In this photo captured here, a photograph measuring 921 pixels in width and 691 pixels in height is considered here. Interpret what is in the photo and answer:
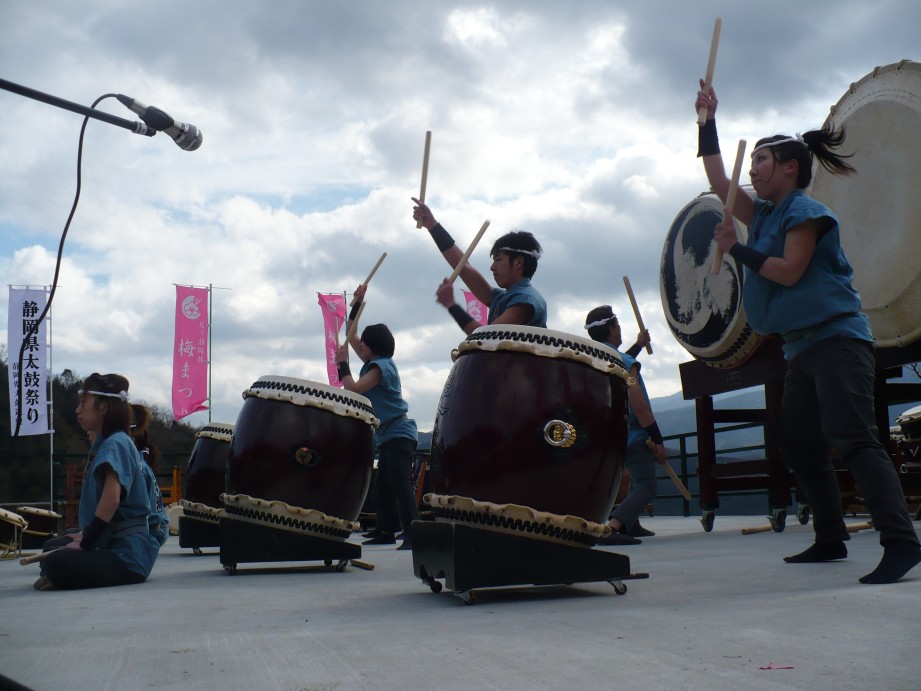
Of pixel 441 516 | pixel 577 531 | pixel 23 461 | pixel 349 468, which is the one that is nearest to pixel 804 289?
pixel 577 531

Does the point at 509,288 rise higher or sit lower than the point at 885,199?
lower

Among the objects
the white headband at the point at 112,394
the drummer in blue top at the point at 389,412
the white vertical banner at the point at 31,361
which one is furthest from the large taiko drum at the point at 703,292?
the white vertical banner at the point at 31,361

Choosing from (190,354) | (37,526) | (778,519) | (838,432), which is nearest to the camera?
(838,432)

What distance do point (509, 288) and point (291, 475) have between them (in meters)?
Result: 1.27

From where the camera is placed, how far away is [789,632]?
1.70m

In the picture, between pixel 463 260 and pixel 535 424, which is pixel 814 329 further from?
pixel 463 260

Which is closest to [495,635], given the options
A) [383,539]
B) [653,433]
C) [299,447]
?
[299,447]

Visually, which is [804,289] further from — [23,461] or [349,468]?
[23,461]

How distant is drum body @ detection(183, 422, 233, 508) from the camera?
5402 millimetres

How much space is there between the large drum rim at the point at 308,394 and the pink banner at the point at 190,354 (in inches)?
470

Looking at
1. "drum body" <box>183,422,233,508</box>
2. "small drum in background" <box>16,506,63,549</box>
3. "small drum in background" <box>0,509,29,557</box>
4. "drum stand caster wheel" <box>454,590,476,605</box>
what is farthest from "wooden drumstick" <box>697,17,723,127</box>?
"small drum in background" <box>16,506,63,549</box>

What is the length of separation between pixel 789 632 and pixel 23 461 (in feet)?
80.2

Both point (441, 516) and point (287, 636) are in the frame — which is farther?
point (441, 516)

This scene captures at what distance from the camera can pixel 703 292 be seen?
488cm
